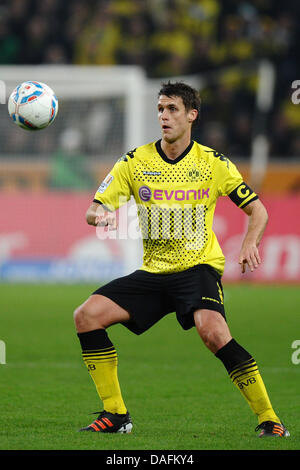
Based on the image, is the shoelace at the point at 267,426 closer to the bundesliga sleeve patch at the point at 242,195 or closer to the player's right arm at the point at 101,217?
the bundesliga sleeve patch at the point at 242,195

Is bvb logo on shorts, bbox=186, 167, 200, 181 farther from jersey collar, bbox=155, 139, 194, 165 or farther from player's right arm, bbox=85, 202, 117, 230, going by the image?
player's right arm, bbox=85, 202, 117, 230

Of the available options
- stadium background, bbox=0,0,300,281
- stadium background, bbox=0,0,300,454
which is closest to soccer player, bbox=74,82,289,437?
stadium background, bbox=0,0,300,454

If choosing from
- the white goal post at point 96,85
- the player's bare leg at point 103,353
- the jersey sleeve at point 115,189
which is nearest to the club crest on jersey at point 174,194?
the jersey sleeve at point 115,189

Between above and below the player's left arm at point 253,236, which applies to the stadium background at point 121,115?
above

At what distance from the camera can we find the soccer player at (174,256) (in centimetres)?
593

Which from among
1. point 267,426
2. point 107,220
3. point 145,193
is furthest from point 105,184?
point 267,426

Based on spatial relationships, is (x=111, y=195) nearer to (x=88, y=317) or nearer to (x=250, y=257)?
(x=88, y=317)

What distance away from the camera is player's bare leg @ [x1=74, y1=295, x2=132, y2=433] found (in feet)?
19.8

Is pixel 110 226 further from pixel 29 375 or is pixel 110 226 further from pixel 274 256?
pixel 274 256

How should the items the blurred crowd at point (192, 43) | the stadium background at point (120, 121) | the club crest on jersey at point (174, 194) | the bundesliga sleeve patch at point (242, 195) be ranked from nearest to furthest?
the bundesliga sleeve patch at point (242, 195) → the club crest on jersey at point (174, 194) → the stadium background at point (120, 121) → the blurred crowd at point (192, 43)

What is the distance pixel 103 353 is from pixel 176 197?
1163 mm

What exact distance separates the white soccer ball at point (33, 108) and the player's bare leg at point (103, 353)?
1.58 metres

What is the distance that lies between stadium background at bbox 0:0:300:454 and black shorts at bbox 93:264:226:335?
6.42 m

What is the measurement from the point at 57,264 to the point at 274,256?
3958mm
